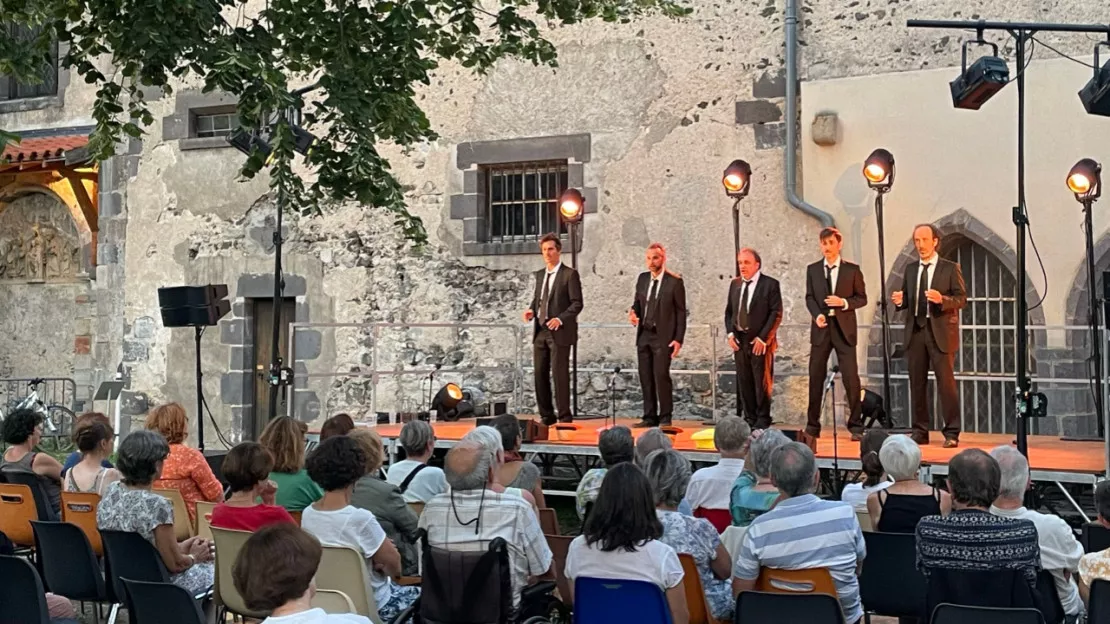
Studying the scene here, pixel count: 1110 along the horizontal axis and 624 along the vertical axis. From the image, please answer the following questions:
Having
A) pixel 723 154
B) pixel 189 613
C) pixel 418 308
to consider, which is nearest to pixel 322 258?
pixel 418 308

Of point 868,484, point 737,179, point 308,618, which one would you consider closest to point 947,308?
point 737,179

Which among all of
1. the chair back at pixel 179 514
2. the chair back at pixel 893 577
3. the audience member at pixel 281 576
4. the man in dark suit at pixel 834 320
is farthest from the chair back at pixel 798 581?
the man in dark suit at pixel 834 320

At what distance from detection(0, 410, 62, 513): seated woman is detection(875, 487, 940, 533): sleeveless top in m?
3.49

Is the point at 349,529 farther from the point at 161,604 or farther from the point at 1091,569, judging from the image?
the point at 1091,569

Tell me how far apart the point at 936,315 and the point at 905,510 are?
3.45 meters

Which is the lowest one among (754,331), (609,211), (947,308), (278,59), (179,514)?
(179,514)

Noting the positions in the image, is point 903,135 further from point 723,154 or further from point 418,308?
point 418,308

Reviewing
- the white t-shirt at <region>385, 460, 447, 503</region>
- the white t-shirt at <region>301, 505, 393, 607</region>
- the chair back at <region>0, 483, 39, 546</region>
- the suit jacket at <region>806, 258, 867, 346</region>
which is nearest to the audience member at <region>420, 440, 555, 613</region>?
the white t-shirt at <region>301, 505, 393, 607</region>

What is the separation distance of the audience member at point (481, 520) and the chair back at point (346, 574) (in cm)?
26

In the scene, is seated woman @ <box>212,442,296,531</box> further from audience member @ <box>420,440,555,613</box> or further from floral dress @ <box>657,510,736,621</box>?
floral dress @ <box>657,510,736,621</box>

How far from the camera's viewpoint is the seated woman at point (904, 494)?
4.38 metres

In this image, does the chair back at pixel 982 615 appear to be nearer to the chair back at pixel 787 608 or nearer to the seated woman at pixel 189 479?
the chair back at pixel 787 608

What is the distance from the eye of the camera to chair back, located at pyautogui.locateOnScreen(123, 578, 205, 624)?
Answer: 3.65 metres

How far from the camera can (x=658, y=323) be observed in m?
8.80
